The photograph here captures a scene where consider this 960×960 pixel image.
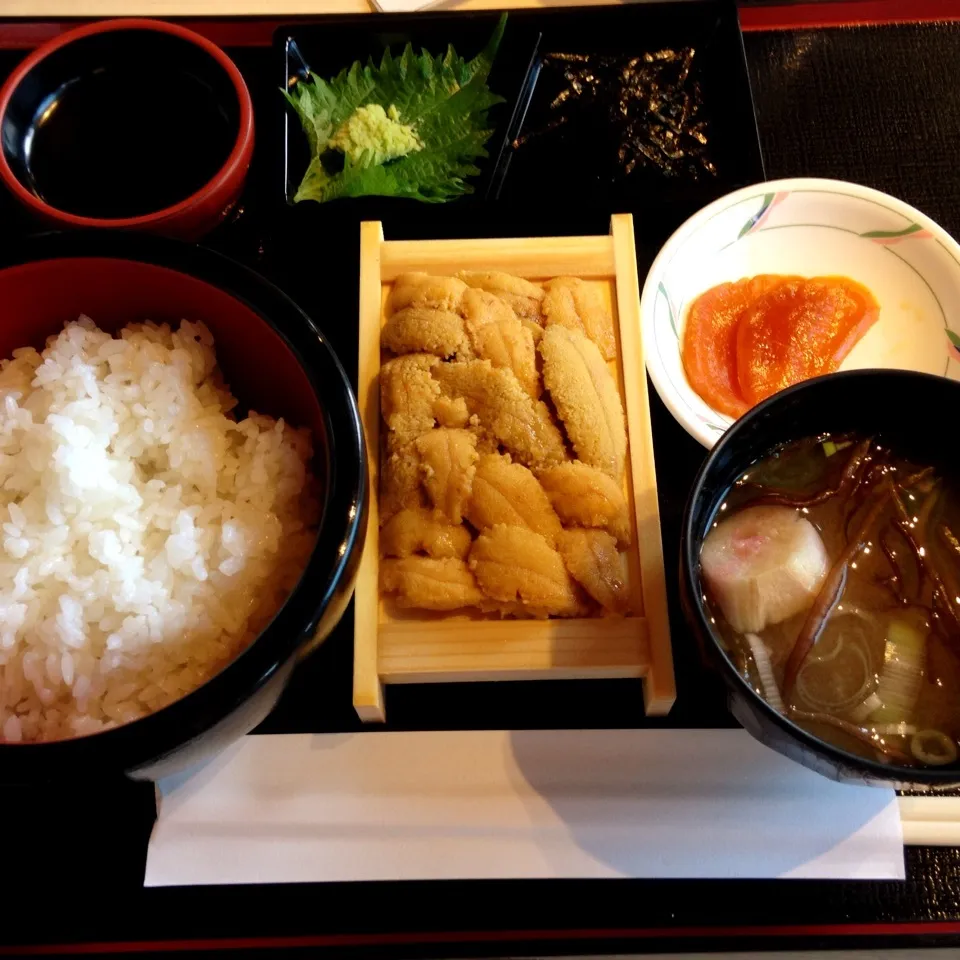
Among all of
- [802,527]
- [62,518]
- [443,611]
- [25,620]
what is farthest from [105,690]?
[802,527]

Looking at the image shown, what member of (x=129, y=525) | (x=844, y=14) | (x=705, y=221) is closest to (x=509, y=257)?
(x=705, y=221)

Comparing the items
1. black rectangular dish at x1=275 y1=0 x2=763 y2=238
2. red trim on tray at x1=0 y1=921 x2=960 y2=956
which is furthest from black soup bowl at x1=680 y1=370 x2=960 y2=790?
black rectangular dish at x1=275 y1=0 x2=763 y2=238

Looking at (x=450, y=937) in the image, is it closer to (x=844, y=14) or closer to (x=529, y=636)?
(x=529, y=636)

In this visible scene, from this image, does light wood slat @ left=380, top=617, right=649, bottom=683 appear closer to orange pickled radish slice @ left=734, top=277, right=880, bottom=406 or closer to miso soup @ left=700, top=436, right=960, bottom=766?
miso soup @ left=700, top=436, right=960, bottom=766

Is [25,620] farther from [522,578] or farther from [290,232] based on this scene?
[290,232]

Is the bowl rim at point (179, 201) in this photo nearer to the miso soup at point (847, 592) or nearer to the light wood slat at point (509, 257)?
the light wood slat at point (509, 257)
